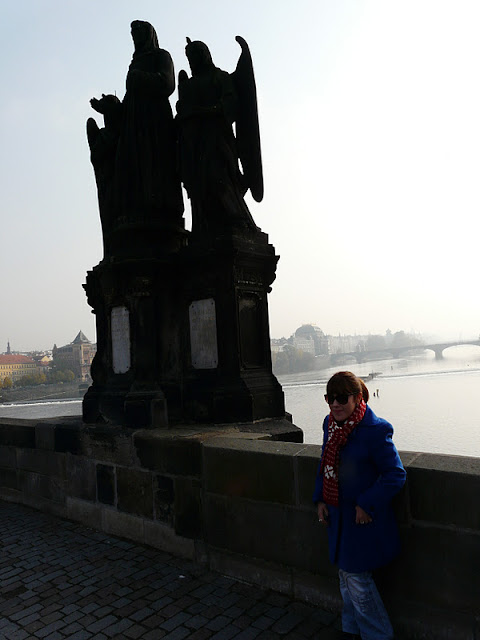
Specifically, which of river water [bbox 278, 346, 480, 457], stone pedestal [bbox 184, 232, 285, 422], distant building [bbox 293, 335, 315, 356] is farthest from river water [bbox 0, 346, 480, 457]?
distant building [bbox 293, 335, 315, 356]

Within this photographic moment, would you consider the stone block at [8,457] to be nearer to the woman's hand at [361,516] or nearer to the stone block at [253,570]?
the stone block at [253,570]

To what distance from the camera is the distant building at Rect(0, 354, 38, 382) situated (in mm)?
115438

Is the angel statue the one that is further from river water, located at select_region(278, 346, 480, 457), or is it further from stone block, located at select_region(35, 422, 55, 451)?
river water, located at select_region(278, 346, 480, 457)

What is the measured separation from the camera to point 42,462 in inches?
195

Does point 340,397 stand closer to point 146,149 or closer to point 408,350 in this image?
point 146,149

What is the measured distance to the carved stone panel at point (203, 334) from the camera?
465cm

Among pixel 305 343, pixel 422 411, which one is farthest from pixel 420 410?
pixel 305 343

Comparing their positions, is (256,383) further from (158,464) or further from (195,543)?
(195,543)

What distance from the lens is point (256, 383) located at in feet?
15.0

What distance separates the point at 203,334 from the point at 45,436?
5.97 feet

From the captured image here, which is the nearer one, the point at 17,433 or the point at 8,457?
→ the point at 17,433

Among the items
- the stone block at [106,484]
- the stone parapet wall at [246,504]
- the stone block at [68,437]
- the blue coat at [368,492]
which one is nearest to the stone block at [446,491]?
the stone parapet wall at [246,504]

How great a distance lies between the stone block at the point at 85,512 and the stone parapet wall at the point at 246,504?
1 centimetres

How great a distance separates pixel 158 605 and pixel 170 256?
9.62ft
